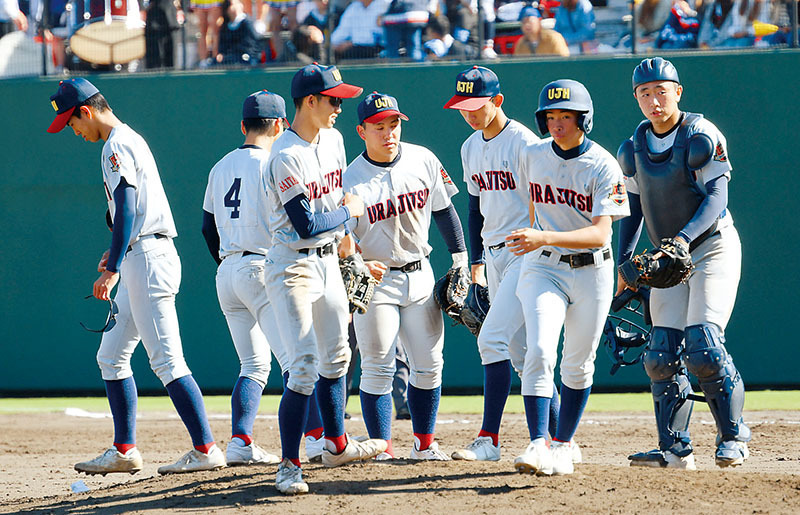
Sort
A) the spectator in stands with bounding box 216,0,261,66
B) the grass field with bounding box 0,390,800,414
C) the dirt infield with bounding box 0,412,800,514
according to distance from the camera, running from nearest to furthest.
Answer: the dirt infield with bounding box 0,412,800,514 → the grass field with bounding box 0,390,800,414 → the spectator in stands with bounding box 216,0,261,66

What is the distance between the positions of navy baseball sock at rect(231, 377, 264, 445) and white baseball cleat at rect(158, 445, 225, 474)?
0.29 m

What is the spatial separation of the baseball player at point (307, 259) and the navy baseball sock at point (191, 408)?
0.93 m

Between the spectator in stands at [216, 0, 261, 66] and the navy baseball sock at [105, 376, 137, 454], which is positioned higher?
the spectator in stands at [216, 0, 261, 66]

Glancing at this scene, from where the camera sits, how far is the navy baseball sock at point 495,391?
18.1 ft

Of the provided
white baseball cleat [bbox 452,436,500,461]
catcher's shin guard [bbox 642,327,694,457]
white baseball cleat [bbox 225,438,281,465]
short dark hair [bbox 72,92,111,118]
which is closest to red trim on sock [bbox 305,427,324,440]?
white baseball cleat [bbox 225,438,281,465]

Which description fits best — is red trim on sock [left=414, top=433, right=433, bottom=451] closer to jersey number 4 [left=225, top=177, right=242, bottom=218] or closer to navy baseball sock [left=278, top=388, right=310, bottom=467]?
navy baseball sock [left=278, top=388, right=310, bottom=467]

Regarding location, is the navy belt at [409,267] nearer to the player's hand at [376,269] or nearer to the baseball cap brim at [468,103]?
the player's hand at [376,269]

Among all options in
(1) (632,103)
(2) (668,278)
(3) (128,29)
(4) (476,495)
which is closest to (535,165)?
(2) (668,278)

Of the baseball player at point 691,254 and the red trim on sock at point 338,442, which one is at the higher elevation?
the baseball player at point 691,254

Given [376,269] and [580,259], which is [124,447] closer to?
[376,269]

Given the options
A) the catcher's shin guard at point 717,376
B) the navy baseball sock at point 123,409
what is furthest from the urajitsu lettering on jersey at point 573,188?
the navy baseball sock at point 123,409

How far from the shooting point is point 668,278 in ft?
17.2

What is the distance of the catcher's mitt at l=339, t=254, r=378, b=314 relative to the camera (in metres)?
5.36

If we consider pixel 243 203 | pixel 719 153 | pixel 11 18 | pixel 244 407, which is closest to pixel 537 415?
pixel 719 153
